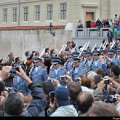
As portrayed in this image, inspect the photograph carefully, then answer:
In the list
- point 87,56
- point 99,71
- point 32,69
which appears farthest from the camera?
point 87,56

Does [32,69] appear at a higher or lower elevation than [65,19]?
lower

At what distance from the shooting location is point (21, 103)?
5.62 meters

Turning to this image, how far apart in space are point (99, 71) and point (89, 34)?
27.5m

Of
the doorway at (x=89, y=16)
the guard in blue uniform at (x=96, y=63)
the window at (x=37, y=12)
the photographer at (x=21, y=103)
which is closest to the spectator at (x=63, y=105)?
the photographer at (x=21, y=103)

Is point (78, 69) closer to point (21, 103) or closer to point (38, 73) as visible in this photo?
point (38, 73)

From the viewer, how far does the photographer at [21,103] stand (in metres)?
5.53

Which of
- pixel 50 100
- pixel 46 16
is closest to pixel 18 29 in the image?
pixel 46 16

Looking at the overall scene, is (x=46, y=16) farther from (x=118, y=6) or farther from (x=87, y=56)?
(x=87, y=56)

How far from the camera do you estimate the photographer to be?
18.1 ft

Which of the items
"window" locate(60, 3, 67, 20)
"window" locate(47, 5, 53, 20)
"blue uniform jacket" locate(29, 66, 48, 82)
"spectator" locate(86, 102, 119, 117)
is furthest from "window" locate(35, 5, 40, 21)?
"spectator" locate(86, 102, 119, 117)

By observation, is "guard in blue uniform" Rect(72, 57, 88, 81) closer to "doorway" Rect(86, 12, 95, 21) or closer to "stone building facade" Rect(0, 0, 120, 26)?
"stone building facade" Rect(0, 0, 120, 26)

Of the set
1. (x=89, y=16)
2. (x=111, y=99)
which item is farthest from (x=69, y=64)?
(x=89, y=16)

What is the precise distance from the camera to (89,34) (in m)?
37.7

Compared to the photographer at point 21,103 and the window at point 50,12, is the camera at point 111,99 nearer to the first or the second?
the photographer at point 21,103
